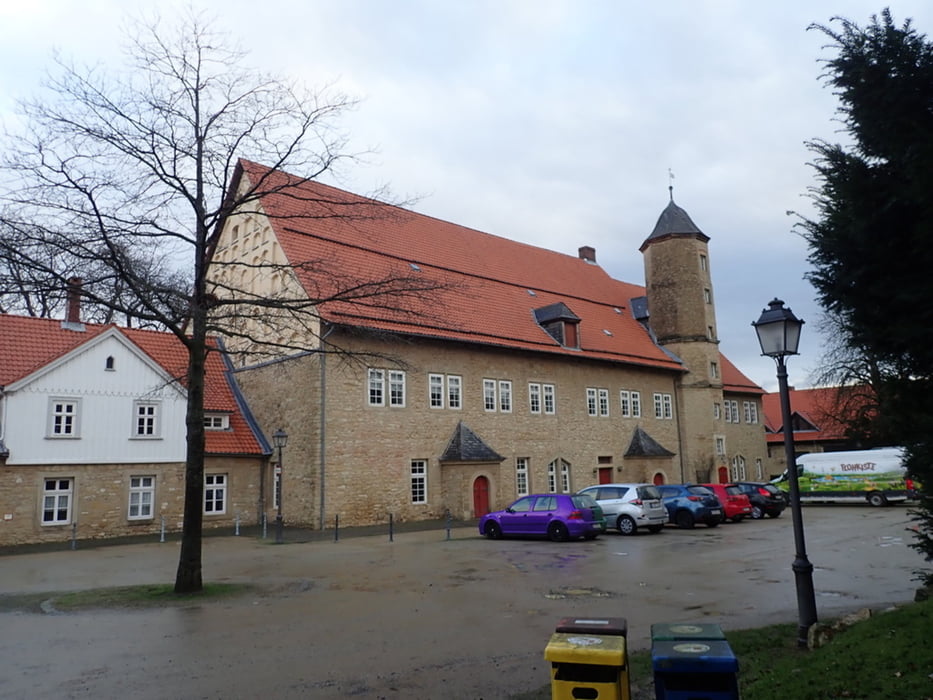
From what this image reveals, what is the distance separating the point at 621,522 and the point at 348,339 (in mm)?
10969

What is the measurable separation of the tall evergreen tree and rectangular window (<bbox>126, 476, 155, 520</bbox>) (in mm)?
22236

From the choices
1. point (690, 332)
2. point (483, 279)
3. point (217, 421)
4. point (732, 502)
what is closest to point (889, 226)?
point (732, 502)

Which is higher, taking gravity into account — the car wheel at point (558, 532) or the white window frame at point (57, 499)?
the white window frame at point (57, 499)

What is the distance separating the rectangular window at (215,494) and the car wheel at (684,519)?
1567 cm

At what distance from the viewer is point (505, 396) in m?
30.0

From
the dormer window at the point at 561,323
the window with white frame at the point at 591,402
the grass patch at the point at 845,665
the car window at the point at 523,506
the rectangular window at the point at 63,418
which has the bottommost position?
the grass patch at the point at 845,665

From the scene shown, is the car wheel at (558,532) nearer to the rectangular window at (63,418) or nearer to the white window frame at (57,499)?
the white window frame at (57,499)

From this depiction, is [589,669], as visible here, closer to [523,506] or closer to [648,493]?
[523,506]

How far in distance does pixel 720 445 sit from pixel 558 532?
2228 centimetres

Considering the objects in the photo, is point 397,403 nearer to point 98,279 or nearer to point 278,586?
point 278,586

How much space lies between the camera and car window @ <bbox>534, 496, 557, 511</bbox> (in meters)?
19.4

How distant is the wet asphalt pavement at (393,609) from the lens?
664 cm

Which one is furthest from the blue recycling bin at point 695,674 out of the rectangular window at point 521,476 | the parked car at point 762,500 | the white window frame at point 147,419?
the rectangular window at point 521,476

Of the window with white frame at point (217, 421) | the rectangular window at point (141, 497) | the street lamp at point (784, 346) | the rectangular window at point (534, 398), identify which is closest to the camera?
the street lamp at point (784, 346)
